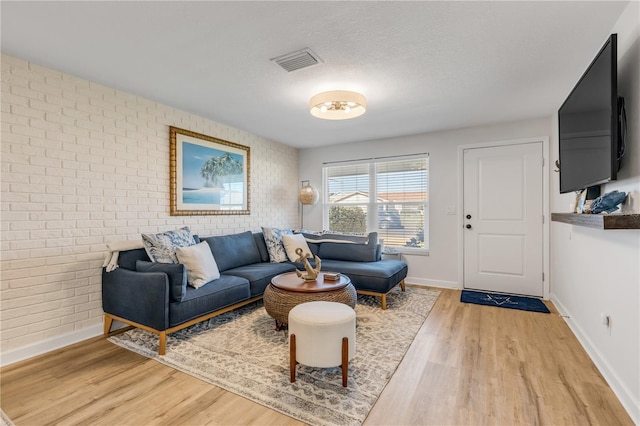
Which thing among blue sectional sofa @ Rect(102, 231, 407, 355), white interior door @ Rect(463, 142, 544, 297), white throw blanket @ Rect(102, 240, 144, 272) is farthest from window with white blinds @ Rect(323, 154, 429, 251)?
white throw blanket @ Rect(102, 240, 144, 272)

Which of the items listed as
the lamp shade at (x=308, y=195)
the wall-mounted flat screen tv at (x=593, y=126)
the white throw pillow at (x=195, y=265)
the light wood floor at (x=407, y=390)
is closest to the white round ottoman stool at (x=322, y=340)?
the light wood floor at (x=407, y=390)

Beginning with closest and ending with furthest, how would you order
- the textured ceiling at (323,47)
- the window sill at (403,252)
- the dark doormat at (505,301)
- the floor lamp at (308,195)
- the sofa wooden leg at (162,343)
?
the textured ceiling at (323,47) < the sofa wooden leg at (162,343) < the dark doormat at (505,301) < the window sill at (403,252) < the floor lamp at (308,195)

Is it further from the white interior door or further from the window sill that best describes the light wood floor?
the window sill

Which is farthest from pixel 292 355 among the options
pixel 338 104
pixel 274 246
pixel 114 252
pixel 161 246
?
pixel 274 246

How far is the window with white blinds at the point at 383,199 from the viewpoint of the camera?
182 inches

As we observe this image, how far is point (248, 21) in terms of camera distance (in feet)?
6.07

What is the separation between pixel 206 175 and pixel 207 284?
62.4 inches

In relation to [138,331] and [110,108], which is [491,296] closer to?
[138,331]

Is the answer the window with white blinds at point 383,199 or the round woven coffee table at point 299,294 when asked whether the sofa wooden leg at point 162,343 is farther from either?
the window with white blinds at point 383,199

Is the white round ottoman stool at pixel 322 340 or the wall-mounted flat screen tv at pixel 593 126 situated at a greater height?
the wall-mounted flat screen tv at pixel 593 126

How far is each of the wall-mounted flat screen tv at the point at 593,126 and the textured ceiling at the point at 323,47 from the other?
324mm

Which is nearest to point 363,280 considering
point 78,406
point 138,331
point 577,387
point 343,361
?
point 343,361

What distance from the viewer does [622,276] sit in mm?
1784

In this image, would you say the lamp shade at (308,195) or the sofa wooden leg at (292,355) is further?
the lamp shade at (308,195)
